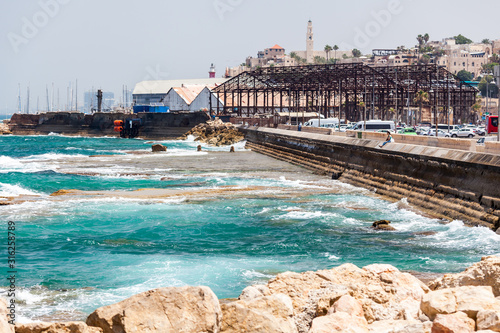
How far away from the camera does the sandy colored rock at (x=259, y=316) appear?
8.23m

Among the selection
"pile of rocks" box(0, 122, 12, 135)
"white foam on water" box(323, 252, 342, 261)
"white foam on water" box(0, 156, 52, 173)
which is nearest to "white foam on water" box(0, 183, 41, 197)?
"white foam on water" box(0, 156, 52, 173)

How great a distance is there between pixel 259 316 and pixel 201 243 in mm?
11164

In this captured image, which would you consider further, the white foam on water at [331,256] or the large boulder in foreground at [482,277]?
the white foam on water at [331,256]

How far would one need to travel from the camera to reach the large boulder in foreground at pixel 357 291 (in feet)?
30.8

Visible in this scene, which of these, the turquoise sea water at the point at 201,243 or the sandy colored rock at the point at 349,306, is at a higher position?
the sandy colored rock at the point at 349,306

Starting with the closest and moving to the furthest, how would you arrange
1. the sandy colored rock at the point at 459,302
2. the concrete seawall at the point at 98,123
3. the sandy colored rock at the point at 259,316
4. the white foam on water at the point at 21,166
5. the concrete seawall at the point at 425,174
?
the sandy colored rock at the point at 259,316 → the sandy colored rock at the point at 459,302 → the concrete seawall at the point at 425,174 → the white foam on water at the point at 21,166 → the concrete seawall at the point at 98,123

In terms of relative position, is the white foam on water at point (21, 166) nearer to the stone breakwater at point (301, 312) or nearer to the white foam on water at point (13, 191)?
the white foam on water at point (13, 191)

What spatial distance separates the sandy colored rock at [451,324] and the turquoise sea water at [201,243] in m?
6.08

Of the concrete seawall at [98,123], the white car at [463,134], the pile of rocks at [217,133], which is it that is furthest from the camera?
the concrete seawall at [98,123]

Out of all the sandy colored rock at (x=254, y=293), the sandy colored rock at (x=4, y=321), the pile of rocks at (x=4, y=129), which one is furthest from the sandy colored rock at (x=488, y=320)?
the pile of rocks at (x=4, y=129)

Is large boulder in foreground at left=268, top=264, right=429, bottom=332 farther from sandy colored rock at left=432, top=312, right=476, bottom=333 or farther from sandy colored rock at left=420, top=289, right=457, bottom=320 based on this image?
sandy colored rock at left=432, top=312, right=476, bottom=333

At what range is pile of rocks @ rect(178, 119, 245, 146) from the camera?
271ft

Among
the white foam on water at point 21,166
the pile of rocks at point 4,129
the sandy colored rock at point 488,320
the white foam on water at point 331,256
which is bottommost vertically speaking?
the white foam on water at point 331,256

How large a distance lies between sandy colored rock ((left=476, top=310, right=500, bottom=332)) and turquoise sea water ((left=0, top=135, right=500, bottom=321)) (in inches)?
244
